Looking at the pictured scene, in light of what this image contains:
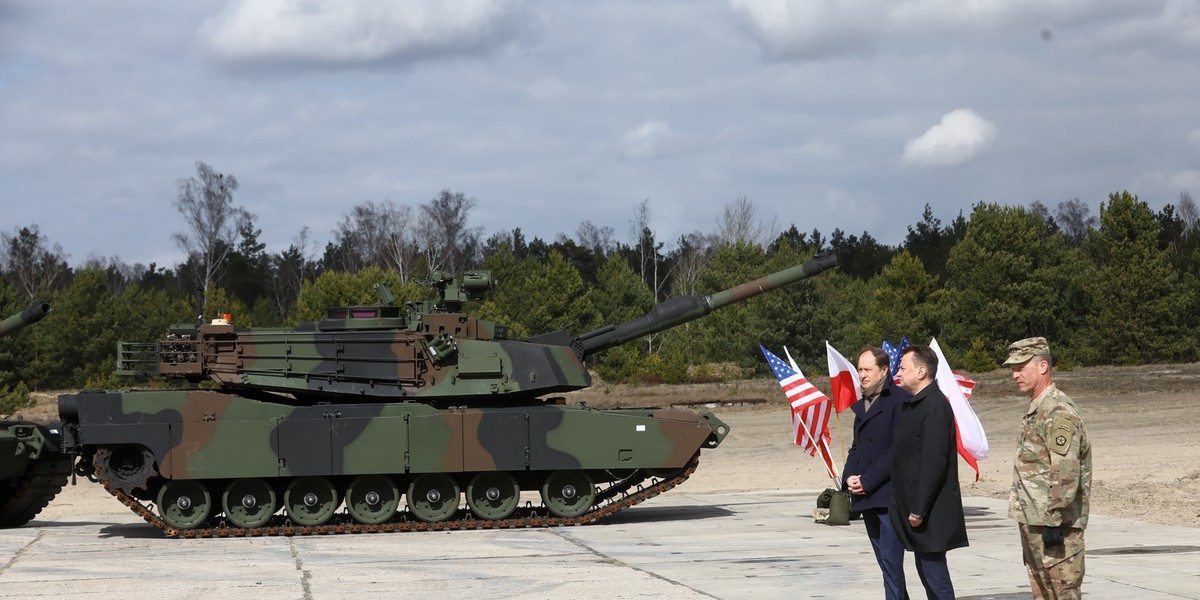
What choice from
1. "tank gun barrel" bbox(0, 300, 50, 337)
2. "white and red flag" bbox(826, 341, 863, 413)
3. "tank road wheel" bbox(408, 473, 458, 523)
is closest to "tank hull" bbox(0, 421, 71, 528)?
"tank gun barrel" bbox(0, 300, 50, 337)

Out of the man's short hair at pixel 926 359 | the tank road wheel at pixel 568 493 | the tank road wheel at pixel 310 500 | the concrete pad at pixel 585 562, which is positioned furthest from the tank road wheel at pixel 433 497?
the man's short hair at pixel 926 359

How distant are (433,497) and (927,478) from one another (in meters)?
9.89

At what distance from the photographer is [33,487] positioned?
59.0 feet

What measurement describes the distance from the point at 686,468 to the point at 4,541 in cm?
796

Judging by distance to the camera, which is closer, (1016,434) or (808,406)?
(808,406)

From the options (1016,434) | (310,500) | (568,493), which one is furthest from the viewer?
(1016,434)

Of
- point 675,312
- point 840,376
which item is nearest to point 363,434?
point 675,312

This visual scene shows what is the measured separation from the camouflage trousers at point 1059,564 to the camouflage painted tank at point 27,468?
45.1ft

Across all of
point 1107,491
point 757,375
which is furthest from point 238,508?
point 757,375

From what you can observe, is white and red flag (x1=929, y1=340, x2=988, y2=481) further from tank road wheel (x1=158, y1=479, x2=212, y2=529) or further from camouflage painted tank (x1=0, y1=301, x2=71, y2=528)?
camouflage painted tank (x1=0, y1=301, x2=71, y2=528)

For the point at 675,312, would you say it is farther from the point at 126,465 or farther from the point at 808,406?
the point at 126,465

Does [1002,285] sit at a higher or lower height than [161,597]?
higher

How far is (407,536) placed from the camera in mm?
15695

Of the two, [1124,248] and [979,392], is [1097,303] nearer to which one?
[1124,248]
